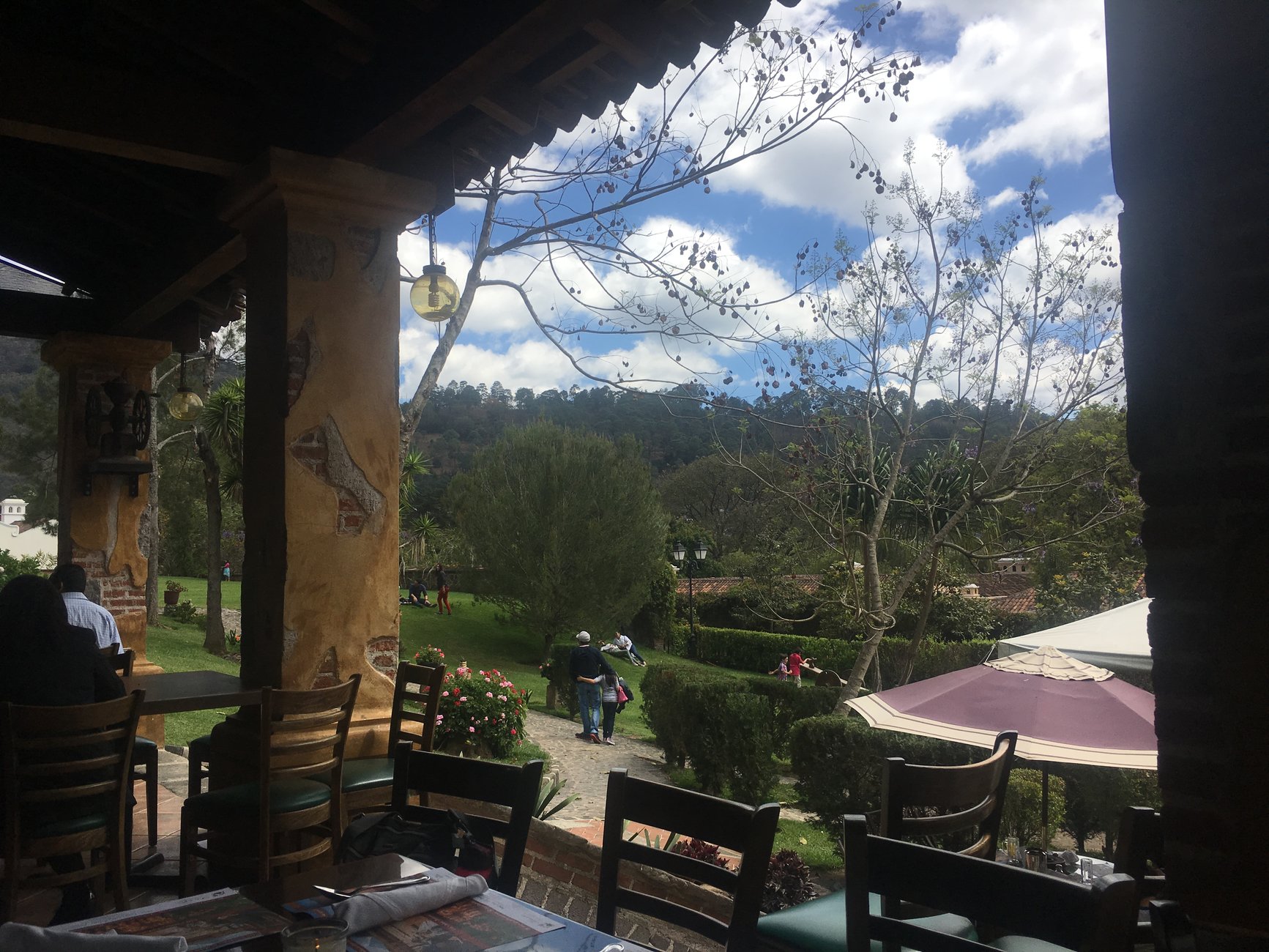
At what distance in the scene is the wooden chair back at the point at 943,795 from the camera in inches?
93.7

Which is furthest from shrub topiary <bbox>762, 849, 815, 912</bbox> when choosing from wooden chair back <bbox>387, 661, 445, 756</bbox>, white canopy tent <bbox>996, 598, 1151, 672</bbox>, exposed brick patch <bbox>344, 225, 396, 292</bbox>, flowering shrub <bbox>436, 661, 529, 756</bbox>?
exposed brick patch <bbox>344, 225, 396, 292</bbox>

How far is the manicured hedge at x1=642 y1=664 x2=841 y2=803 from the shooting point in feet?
32.4

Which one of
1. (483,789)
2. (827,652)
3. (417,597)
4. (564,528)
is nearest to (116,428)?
(483,789)

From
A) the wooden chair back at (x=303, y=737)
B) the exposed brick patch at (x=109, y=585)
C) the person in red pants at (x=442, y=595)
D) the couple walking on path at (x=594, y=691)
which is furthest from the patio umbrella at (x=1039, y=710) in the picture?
the person in red pants at (x=442, y=595)

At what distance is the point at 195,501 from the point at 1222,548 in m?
25.9

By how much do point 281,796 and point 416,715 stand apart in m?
0.58

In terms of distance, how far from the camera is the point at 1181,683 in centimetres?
155

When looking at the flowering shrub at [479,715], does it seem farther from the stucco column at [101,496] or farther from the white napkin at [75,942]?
the white napkin at [75,942]

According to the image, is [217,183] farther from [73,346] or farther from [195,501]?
[195,501]

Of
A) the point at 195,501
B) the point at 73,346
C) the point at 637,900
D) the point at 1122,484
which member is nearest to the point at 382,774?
the point at 637,900

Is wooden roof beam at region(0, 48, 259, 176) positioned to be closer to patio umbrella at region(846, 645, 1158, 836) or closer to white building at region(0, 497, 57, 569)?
patio umbrella at region(846, 645, 1158, 836)

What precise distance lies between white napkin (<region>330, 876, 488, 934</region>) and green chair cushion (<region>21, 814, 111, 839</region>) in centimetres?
182

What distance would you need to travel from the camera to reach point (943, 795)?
96.6 inches

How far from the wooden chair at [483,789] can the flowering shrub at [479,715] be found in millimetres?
4910
